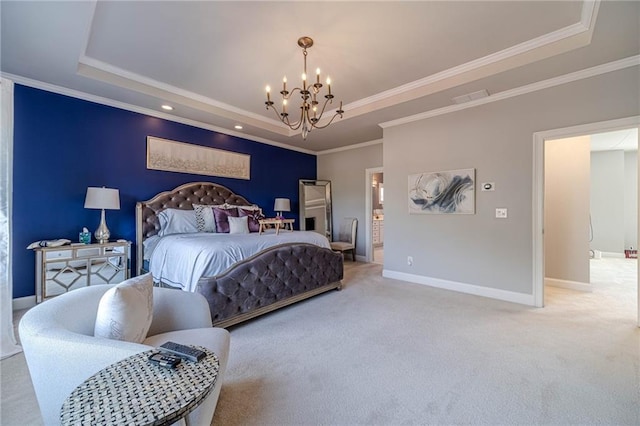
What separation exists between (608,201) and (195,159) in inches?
368

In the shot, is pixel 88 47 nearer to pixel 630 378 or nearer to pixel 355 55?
pixel 355 55

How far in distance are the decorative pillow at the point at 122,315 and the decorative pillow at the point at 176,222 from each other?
287cm

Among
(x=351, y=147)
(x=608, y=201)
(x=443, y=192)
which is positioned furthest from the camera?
(x=608, y=201)

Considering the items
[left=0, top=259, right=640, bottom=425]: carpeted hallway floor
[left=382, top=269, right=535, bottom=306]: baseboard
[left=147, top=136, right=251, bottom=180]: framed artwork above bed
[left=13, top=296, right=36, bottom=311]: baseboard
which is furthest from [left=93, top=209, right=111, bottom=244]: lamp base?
[left=382, top=269, right=535, bottom=306]: baseboard

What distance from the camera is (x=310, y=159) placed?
712 cm

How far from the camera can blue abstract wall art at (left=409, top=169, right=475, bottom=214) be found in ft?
12.9

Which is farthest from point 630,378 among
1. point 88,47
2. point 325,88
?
point 88,47

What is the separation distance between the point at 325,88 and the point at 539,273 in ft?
11.8

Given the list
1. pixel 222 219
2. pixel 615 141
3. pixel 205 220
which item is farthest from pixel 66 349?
pixel 615 141

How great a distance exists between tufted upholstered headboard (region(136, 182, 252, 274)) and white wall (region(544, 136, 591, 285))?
530 centimetres

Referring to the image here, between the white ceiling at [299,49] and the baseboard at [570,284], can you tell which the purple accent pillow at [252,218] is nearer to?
the white ceiling at [299,49]

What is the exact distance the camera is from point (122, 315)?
127cm

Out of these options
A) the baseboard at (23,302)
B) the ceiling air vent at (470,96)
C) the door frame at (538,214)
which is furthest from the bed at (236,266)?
the ceiling air vent at (470,96)

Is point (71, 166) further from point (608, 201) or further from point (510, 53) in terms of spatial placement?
point (608, 201)
